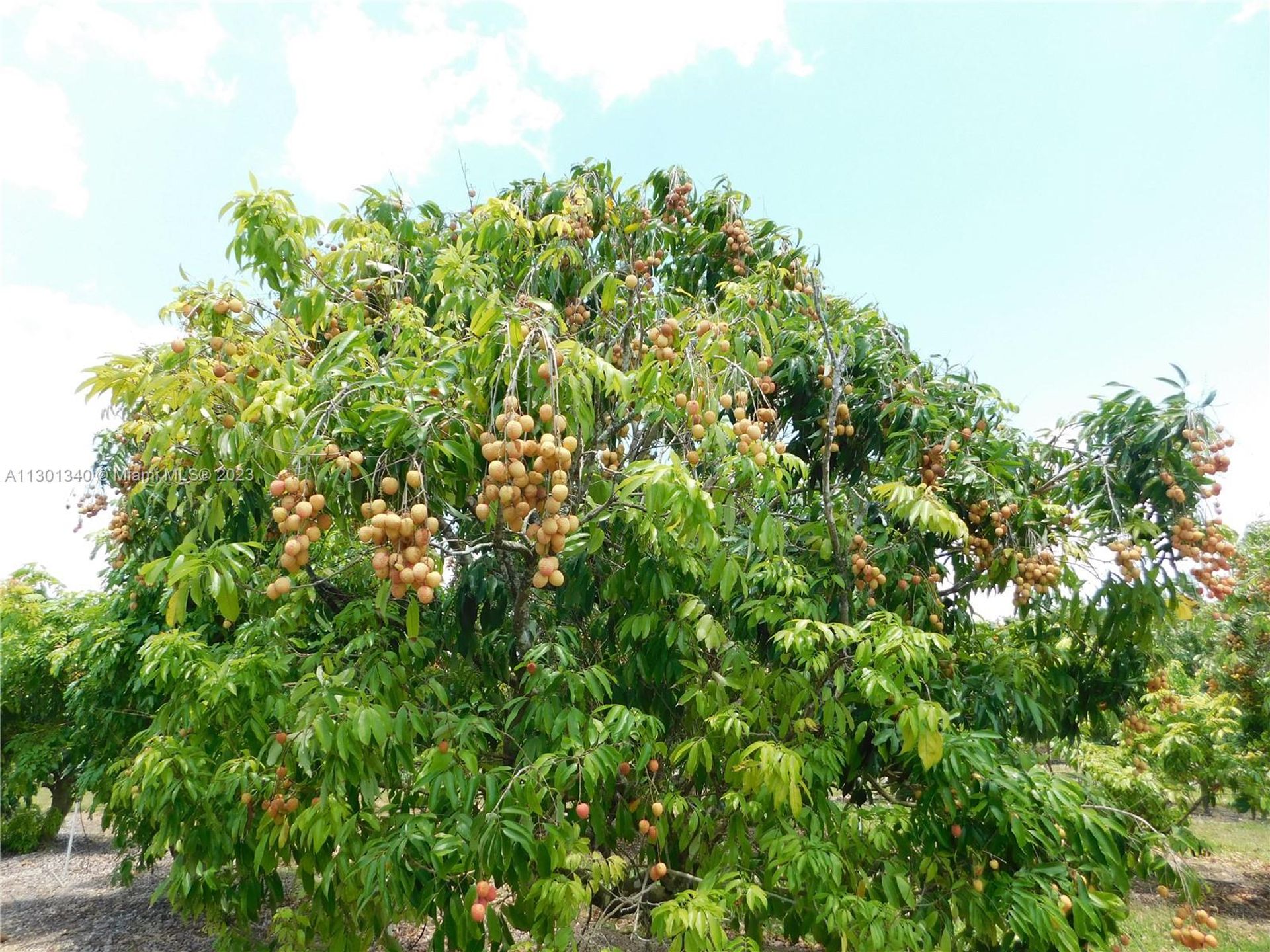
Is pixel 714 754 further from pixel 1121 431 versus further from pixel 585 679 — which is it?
pixel 1121 431

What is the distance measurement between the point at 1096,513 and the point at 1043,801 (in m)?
1.45

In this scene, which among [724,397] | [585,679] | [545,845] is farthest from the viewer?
[585,679]

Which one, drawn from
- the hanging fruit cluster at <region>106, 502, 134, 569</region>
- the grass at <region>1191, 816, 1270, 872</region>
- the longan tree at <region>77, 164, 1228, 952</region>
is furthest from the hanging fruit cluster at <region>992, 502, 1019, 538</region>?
the grass at <region>1191, 816, 1270, 872</region>

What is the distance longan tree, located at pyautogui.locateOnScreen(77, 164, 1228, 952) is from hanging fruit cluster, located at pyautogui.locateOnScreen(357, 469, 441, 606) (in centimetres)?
1

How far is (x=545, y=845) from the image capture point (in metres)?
2.33

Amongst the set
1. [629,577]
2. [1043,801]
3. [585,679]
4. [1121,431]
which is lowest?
[1043,801]

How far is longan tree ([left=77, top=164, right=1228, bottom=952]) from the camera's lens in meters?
2.18

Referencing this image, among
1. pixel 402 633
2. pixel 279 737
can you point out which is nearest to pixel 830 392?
pixel 402 633

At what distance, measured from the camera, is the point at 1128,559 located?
10.2 ft

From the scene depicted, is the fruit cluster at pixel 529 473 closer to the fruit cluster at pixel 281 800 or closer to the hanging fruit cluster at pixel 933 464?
the fruit cluster at pixel 281 800

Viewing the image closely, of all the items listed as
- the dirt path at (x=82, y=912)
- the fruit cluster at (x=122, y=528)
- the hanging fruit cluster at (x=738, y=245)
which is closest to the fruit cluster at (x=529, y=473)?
the hanging fruit cluster at (x=738, y=245)

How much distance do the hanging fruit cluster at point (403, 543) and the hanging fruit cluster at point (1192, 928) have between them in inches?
112

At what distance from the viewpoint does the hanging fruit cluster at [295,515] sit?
72.7 inches

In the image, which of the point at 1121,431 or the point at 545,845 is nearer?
the point at 545,845
